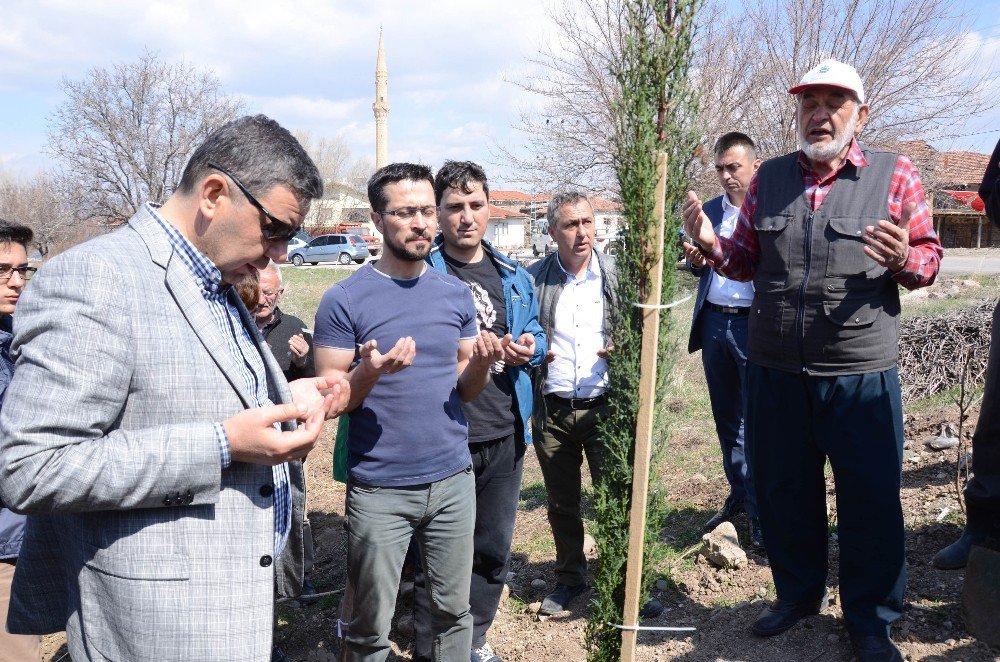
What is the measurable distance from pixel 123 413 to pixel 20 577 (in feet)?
2.32

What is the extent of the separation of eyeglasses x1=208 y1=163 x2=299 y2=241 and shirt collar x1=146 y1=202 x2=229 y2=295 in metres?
0.16

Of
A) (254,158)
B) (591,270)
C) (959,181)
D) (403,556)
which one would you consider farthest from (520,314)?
(959,181)

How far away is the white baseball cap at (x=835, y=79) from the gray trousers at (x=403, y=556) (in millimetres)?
2400

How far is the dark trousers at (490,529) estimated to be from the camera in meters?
3.80

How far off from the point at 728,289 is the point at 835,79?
1.83 m

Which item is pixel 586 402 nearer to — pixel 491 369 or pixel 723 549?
pixel 491 369

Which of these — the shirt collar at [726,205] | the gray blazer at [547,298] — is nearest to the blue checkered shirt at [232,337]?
the gray blazer at [547,298]

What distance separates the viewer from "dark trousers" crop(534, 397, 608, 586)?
4.32 m

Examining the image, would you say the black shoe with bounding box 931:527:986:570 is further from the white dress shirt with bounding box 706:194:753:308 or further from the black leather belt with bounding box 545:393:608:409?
the black leather belt with bounding box 545:393:608:409

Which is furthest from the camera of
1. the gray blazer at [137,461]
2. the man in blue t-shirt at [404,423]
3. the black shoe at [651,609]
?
the black shoe at [651,609]

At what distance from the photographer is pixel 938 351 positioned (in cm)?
721

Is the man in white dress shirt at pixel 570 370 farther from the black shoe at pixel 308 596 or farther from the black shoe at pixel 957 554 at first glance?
the black shoe at pixel 957 554

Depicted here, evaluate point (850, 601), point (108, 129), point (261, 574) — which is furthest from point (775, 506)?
point (108, 129)

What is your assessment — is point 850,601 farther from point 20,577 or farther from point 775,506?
point 20,577
